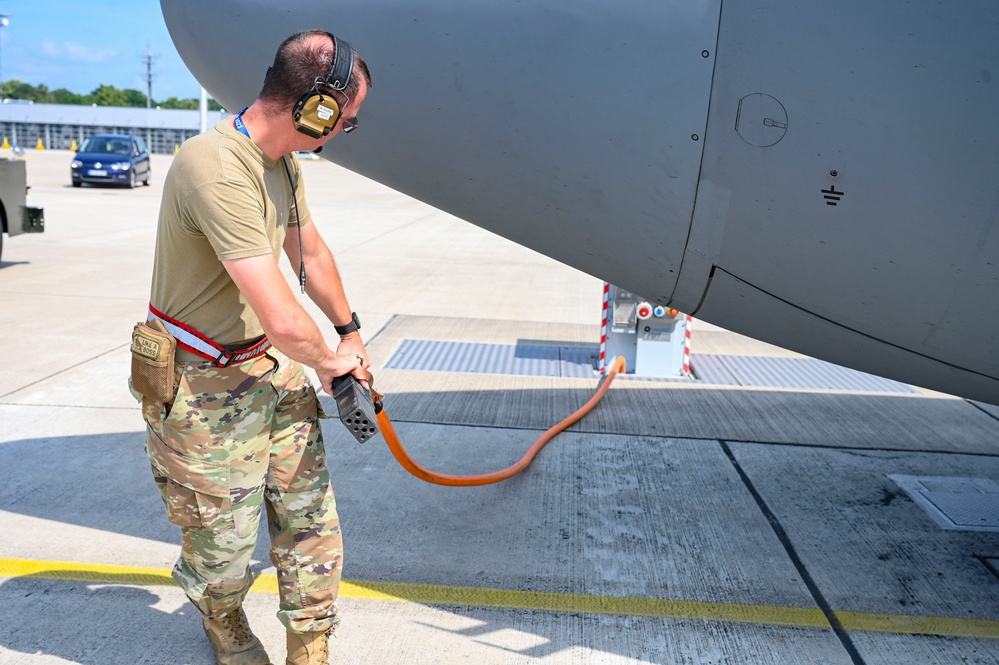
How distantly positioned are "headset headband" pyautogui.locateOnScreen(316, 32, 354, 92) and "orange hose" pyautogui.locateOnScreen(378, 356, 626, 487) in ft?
3.80

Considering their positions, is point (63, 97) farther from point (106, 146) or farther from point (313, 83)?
point (313, 83)

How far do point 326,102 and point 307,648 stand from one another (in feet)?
5.62

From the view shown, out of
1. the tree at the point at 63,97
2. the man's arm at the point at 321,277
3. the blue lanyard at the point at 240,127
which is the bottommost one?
the tree at the point at 63,97

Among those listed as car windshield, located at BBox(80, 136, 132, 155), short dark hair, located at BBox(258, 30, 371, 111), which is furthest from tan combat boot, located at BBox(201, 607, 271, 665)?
car windshield, located at BBox(80, 136, 132, 155)

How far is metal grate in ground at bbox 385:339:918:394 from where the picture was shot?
686cm

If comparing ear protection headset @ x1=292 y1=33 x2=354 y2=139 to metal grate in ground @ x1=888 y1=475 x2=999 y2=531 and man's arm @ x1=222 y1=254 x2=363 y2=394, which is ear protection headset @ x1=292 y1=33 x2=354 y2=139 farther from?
metal grate in ground @ x1=888 y1=475 x2=999 y2=531

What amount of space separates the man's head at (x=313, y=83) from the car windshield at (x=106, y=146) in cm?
2157

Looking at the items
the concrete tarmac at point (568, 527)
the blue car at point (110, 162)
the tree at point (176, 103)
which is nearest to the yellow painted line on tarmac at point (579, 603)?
the concrete tarmac at point (568, 527)

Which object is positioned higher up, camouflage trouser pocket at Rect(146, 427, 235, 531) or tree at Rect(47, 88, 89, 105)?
camouflage trouser pocket at Rect(146, 427, 235, 531)

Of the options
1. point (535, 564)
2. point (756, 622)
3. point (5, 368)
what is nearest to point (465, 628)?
point (535, 564)

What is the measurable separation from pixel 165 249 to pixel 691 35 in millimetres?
1699

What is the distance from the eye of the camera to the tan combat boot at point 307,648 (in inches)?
114

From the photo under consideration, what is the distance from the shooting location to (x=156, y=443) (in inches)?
108

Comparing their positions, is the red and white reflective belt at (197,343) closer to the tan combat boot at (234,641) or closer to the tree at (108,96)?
the tan combat boot at (234,641)
